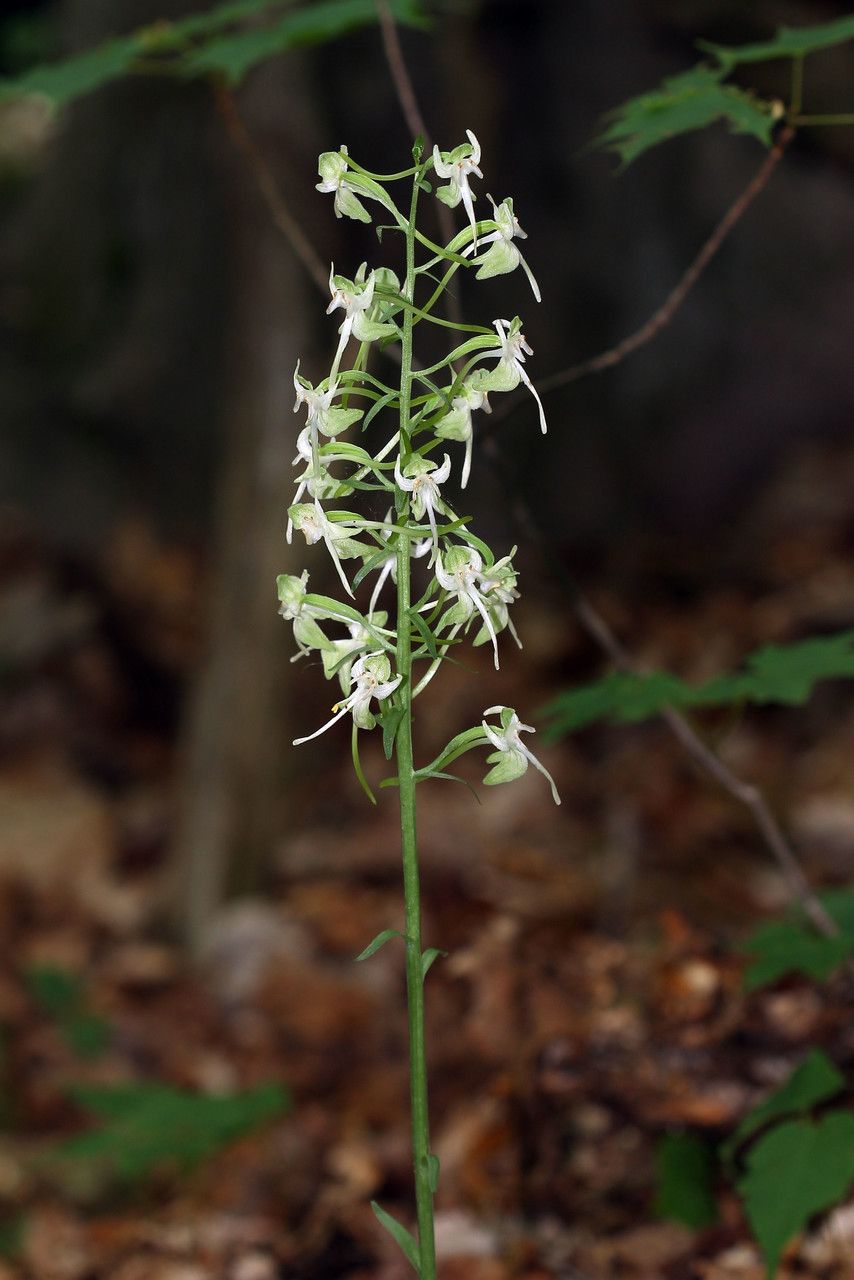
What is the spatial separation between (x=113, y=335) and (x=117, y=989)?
463cm

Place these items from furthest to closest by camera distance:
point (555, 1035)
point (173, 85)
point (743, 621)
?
point (173, 85) → point (743, 621) → point (555, 1035)

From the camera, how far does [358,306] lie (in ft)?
4.96

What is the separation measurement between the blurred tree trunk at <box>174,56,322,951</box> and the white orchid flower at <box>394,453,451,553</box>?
3.40m

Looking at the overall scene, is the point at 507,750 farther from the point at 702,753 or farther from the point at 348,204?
the point at 702,753

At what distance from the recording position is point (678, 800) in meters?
5.12

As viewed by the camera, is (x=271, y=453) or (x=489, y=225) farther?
(x=271, y=453)

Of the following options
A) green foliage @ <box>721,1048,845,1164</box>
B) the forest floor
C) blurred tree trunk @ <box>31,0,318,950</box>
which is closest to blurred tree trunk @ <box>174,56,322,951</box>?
blurred tree trunk @ <box>31,0,318,950</box>

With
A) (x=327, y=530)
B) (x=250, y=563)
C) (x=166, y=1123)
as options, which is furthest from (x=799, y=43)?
(x=250, y=563)

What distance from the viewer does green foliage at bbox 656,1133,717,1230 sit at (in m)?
2.61

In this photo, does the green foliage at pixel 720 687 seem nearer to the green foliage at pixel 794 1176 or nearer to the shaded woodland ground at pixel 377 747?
the shaded woodland ground at pixel 377 747

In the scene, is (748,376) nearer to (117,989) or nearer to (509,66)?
(509,66)

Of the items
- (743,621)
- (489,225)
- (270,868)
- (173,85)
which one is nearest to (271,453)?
(270,868)

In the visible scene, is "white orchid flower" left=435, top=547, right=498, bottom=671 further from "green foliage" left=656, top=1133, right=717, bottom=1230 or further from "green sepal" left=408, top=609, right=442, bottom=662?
"green foliage" left=656, top=1133, right=717, bottom=1230

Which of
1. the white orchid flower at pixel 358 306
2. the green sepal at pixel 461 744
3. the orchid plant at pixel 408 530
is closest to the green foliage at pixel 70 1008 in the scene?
the orchid plant at pixel 408 530
